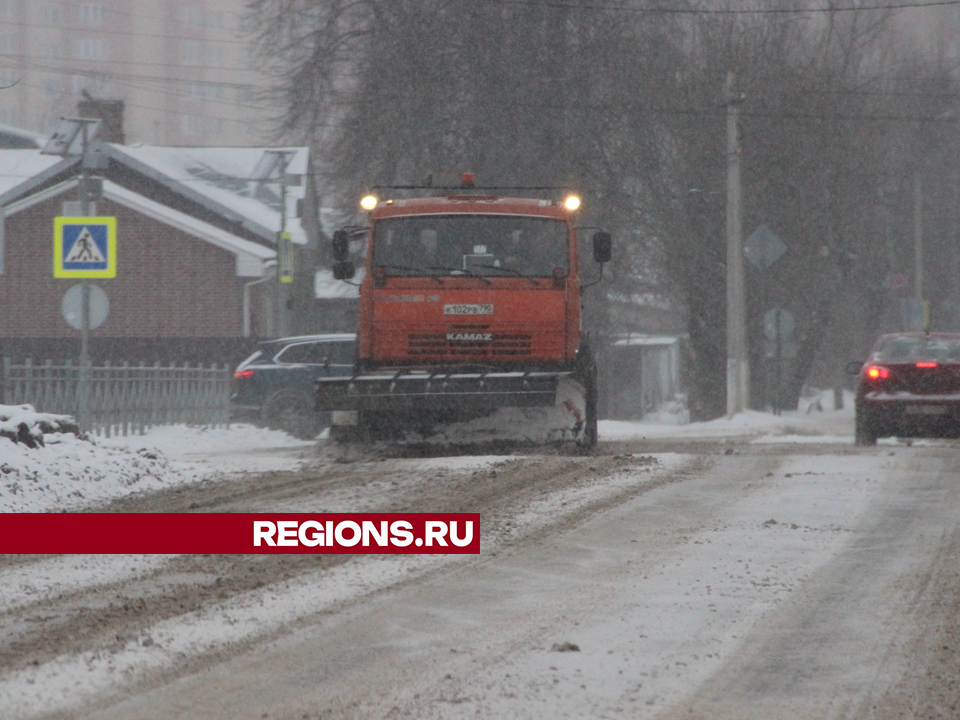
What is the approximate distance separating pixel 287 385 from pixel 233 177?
27.1 m

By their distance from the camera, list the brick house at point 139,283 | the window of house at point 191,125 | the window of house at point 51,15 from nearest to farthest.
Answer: the brick house at point 139,283 < the window of house at point 191,125 < the window of house at point 51,15

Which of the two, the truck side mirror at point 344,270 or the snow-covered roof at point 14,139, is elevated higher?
the snow-covered roof at point 14,139

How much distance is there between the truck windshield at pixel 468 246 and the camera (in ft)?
48.3

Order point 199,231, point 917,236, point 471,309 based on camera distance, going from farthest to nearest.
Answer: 1. point 917,236
2. point 199,231
3. point 471,309

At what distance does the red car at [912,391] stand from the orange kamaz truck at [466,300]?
391cm

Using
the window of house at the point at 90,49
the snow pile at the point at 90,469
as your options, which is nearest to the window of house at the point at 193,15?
the window of house at the point at 90,49

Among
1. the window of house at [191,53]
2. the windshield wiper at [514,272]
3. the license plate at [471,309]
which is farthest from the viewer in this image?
the window of house at [191,53]

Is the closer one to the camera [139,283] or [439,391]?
[439,391]

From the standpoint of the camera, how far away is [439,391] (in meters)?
13.5

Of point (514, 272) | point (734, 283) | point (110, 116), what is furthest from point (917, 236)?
point (514, 272)

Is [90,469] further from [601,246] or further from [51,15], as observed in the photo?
[51,15]

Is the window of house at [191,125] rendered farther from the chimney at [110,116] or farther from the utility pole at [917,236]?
the utility pole at [917,236]

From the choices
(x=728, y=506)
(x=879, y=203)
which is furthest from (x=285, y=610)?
(x=879, y=203)

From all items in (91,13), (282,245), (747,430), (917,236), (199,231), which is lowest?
(747,430)
